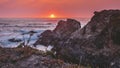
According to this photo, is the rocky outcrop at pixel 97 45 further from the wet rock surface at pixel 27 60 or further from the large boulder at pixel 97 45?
the wet rock surface at pixel 27 60

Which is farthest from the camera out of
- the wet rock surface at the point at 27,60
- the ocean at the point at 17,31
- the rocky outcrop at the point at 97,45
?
the ocean at the point at 17,31

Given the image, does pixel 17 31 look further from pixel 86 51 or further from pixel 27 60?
pixel 27 60

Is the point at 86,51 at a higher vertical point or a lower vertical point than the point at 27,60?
lower

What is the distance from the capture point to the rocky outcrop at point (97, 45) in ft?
30.3

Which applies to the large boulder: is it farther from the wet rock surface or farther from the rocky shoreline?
the wet rock surface

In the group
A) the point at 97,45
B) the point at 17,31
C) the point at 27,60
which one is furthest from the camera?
the point at 17,31

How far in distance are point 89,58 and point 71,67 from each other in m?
3.26

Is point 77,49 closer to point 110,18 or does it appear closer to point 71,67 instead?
point 110,18

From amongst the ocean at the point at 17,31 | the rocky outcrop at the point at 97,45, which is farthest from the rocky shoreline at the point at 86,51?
the ocean at the point at 17,31

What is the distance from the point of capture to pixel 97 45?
32.1 ft

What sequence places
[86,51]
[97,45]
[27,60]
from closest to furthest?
[27,60] < [86,51] < [97,45]

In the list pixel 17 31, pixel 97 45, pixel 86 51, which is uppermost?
pixel 97 45

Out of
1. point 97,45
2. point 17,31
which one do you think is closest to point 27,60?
point 97,45

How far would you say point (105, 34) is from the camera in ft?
33.4
